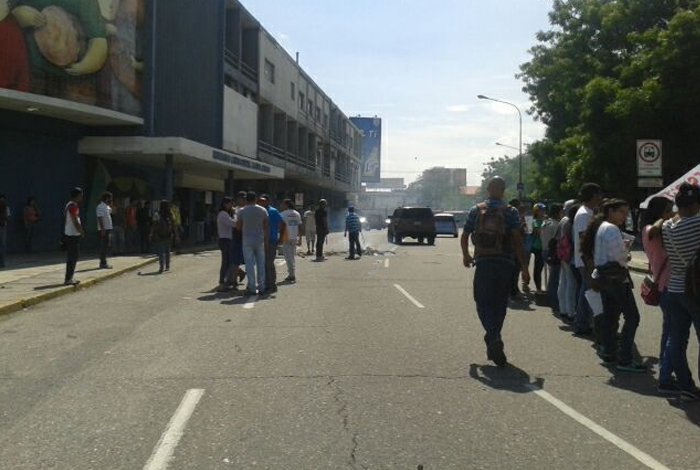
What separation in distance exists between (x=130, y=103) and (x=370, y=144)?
82.9 metres

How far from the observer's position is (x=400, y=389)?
6613 millimetres

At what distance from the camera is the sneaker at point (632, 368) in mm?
7398

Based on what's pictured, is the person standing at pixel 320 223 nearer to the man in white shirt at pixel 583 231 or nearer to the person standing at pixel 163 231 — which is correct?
the person standing at pixel 163 231

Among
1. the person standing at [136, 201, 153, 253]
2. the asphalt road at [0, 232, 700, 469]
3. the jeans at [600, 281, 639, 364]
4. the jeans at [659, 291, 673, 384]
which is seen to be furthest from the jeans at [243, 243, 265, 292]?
the person standing at [136, 201, 153, 253]

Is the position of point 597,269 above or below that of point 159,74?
below

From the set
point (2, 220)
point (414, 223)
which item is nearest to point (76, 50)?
point (2, 220)

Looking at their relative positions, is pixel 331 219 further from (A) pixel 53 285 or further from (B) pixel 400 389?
(B) pixel 400 389

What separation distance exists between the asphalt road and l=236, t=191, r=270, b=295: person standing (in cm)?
213

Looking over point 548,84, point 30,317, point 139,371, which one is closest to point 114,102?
point 30,317

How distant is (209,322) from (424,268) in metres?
11.0

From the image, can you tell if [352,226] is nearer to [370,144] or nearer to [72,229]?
[72,229]

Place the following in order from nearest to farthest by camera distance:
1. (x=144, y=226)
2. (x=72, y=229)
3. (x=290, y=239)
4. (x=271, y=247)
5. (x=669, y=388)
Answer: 1. (x=669, y=388)
2. (x=72, y=229)
3. (x=271, y=247)
4. (x=290, y=239)
5. (x=144, y=226)

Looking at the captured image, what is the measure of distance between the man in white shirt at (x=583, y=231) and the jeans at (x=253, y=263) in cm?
593

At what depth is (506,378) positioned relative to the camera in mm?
7113
